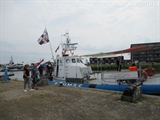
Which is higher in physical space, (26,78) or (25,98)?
(26,78)

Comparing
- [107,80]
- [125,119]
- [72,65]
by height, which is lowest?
[125,119]

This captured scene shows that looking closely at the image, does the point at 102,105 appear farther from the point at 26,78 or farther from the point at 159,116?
the point at 26,78

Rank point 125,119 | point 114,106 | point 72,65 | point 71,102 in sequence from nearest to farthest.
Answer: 1. point 125,119
2. point 114,106
3. point 71,102
4. point 72,65

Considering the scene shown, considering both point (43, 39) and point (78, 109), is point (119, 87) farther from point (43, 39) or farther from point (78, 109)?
point (43, 39)

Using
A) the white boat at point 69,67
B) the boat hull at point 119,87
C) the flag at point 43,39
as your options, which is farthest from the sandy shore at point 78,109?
the flag at point 43,39

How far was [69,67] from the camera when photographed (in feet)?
46.1

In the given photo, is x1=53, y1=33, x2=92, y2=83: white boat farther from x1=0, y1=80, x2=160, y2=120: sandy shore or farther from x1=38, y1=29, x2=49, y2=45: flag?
x1=0, y1=80, x2=160, y2=120: sandy shore

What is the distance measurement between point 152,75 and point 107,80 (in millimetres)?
2563

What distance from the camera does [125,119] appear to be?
5.57 m

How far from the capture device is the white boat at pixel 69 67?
532 inches

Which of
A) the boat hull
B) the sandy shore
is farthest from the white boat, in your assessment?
the sandy shore

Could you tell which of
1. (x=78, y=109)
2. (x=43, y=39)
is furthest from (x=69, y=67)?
(x=78, y=109)

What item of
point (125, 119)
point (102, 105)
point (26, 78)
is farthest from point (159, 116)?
point (26, 78)

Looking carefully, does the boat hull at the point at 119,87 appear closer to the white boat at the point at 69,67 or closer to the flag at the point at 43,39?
the white boat at the point at 69,67
